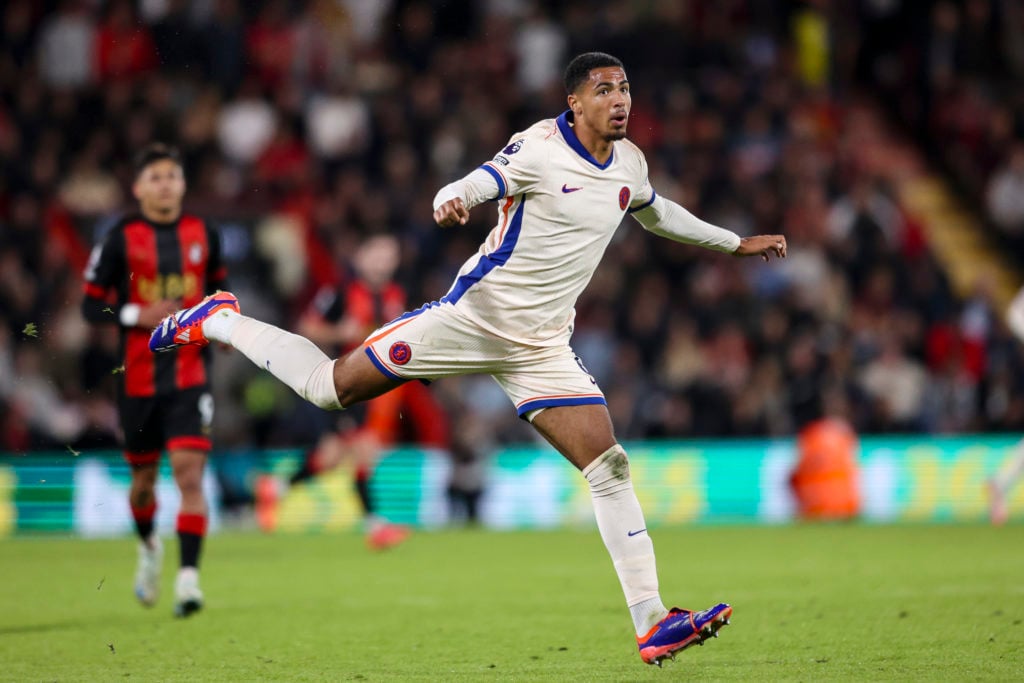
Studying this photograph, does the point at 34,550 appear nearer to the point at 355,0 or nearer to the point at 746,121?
the point at 355,0

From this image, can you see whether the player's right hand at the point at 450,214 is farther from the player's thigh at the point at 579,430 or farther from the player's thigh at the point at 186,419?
the player's thigh at the point at 186,419

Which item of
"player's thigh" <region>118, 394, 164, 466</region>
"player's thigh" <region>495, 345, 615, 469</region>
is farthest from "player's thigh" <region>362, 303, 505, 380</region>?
"player's thigh" <region>118, 394, 164, 466</region>

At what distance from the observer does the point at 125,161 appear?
18.7 meters

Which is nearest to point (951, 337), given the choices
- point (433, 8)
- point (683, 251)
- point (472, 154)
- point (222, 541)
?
point (683, 251)

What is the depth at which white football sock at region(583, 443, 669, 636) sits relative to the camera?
6562 mm

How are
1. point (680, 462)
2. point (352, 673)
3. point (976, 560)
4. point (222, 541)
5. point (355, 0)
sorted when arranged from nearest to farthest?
point (352, 673) → point (976, 560) → point (222, 541) → point (680, 462) → point (355, 0)

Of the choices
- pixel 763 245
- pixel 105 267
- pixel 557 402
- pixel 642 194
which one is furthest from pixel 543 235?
pixel 105 267

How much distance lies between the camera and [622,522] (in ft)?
21.8

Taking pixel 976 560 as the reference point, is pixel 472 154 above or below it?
above

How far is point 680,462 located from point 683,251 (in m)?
3.48

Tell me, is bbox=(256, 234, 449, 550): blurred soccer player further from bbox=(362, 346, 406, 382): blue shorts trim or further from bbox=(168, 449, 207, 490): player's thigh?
bbox=(362, 346, 406, 382): blue shorts trim

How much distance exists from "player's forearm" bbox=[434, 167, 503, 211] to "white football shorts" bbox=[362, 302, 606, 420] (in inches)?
26.5

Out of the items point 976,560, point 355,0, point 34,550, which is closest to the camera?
point 976,560

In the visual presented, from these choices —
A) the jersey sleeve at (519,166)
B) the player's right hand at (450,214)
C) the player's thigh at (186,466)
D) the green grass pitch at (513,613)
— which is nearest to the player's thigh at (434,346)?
the jersey sleeve at (519,166)
